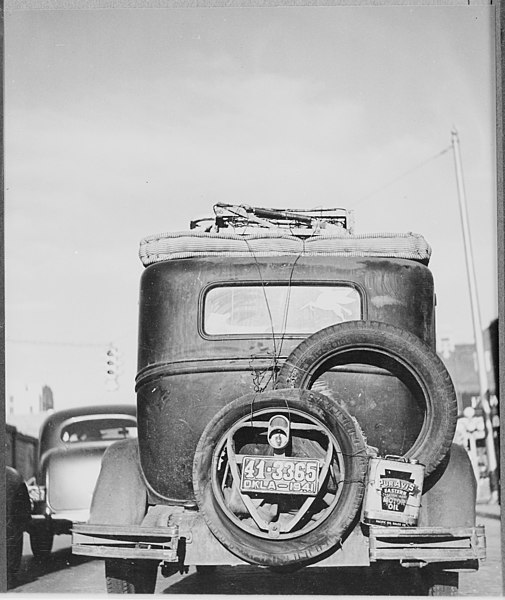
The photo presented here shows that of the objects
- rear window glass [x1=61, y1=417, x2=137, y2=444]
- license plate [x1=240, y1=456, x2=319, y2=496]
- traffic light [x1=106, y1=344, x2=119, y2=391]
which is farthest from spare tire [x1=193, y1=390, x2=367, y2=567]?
rear window glass [x1=61, y1=417, x2=137, y2=444]

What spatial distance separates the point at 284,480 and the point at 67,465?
3293 millimetres

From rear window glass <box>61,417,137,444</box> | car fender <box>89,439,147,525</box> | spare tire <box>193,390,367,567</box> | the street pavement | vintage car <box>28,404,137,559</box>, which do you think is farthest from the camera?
rear window glass <box>61,417,137,444</box>

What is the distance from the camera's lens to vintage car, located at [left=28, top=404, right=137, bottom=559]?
7.15 m

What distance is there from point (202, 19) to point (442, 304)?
265 centimetres

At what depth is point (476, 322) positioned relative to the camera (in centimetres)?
646

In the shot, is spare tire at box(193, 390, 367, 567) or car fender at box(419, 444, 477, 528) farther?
car fender at box(419, 444, 477, 528)

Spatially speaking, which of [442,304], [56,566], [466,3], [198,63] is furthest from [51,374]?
[466,3]

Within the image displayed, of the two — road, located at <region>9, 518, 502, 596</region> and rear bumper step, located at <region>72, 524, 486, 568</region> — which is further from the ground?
rear bumper step, located at <region>72, 524, 486, 568</region>

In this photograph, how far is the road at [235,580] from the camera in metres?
5.52

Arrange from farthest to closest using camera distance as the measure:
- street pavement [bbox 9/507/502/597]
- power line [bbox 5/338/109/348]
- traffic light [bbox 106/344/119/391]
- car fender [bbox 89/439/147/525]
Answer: traffic light [bbox 106/344/119/391] < power line [bbox 5/338/109/348] < street pavement [bbox 9/507/502/597] < car fender [bbox 89/439/147/525]

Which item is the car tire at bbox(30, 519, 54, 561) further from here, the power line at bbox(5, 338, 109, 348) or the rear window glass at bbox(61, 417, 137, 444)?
the power line at bbox(5, 338, 109, 348)

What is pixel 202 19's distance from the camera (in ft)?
20.3

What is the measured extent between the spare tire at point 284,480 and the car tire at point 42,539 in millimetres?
1944

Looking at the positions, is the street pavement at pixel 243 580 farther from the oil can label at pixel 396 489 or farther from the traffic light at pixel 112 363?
the traffic light at pixel 112 363
